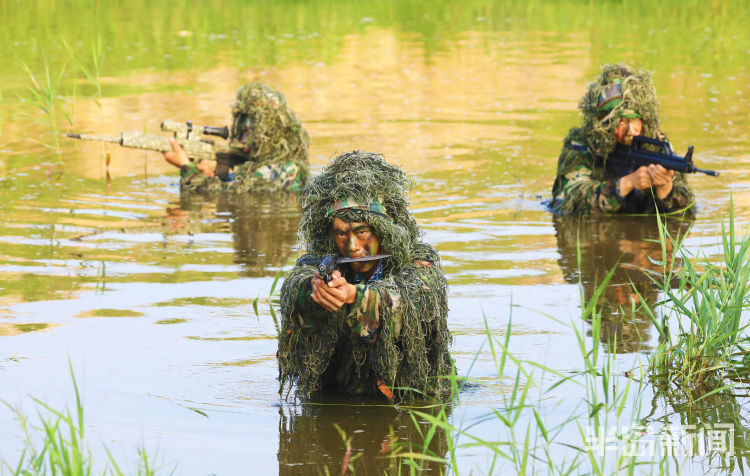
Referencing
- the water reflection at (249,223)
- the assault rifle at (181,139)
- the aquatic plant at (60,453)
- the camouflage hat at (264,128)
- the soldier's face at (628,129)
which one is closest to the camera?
the aquatic plant at (60,453)

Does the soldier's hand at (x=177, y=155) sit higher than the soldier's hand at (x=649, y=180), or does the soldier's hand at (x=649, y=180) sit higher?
the soldier's hand at (x=177, y=155)

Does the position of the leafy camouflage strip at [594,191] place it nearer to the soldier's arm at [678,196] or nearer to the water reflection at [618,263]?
the soldier's arm at [678,196]

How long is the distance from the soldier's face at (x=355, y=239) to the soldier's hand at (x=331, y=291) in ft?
1.17

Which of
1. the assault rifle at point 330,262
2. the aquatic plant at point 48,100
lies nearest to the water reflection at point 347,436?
the assault rifle at point 330,262

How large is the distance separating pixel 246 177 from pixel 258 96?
885 millimetres

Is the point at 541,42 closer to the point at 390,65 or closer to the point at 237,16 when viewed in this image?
the point at 390,65

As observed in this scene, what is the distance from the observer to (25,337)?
21.6 feet

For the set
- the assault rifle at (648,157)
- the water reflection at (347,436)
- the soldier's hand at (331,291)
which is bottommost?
the water reflection at (347,436)

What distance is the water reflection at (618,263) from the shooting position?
6.53 m

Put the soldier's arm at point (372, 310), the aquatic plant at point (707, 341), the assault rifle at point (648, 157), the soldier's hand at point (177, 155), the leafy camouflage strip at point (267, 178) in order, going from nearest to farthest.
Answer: the soldier's arm at point (372, 310) → the aquatic plant at point (707, 341) → the assault rifle at point (648, 157) → the leafy camouflage strip at point (267, 178) → the soldier's hand at point (177, 155)

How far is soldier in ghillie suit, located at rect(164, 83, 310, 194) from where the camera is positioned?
11.0 metres

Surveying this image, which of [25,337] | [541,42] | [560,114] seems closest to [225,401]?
[25,337]

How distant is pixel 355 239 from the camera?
5145 millimetres

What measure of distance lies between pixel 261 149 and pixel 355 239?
630 cm
